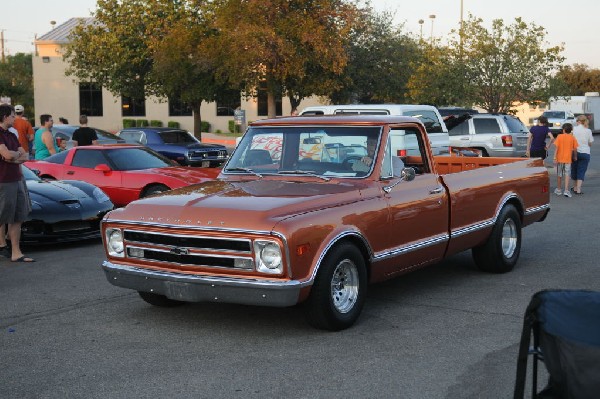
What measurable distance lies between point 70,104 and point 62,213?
44.7 m

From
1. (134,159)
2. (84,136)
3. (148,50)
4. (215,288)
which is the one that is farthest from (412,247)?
(148,50)

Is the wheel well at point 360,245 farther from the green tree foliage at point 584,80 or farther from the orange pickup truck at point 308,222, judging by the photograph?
the green tree foliage at point 584,80

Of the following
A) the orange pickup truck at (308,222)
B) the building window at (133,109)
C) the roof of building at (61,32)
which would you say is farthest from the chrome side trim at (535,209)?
the roof of building at (61,32)

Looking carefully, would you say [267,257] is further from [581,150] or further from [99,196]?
[581,150]

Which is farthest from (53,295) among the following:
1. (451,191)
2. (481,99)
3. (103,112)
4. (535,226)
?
(103,112)

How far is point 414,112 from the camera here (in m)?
17.2

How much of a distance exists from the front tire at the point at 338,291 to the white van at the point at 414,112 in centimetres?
942

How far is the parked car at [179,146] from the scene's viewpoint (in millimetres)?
23516

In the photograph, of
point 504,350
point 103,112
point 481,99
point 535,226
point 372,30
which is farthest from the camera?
point 103,112

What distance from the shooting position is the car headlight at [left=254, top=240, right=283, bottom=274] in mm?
6129

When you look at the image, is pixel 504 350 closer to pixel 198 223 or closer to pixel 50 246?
pixel 198 223

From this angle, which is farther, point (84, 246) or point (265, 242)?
point (84, 246)

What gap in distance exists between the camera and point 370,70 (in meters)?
35.8

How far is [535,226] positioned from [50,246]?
7.40 meters
